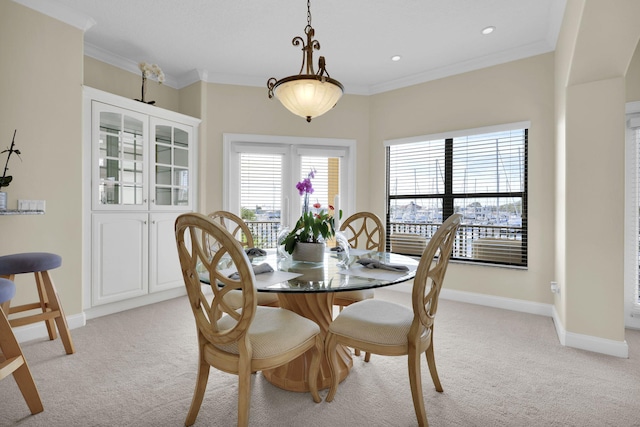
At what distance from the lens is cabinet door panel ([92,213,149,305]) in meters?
3.09

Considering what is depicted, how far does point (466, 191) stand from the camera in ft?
12.2

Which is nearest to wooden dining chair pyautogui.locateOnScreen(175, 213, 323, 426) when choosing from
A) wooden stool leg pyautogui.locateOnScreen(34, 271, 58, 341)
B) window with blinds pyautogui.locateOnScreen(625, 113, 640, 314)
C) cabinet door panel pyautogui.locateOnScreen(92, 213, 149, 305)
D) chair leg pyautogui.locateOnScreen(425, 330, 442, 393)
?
chair leg pyautogui.locateOnScreen(425, 330, 442, 393)

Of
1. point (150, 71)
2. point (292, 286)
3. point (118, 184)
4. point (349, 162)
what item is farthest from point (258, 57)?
point (292, 286)

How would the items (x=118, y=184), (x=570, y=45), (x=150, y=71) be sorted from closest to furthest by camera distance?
1. (x=570, y=45)
2. (x=118, y=184)
3. (x=150, y=71)

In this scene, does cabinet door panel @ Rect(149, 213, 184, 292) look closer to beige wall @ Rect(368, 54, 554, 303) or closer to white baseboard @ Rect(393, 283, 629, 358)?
white baseboard @ Rect(393, 283, 629, 358)

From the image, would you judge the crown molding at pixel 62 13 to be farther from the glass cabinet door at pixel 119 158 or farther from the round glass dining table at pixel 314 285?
the round glass dining table at pixel 314 285

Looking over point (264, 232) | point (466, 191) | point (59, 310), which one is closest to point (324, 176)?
point (264, 232)

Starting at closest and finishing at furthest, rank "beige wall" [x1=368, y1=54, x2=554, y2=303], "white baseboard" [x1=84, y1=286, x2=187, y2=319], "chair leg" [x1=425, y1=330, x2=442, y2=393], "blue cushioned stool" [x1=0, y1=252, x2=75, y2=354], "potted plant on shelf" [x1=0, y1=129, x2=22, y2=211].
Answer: "chair leg" [x1=425, y1=330, x2=442, y2=393], "blue cushioned stool" [x1=0, y1=252, x2=75, y2=354], "potted plant on shelf" [x1=0, y1=129, x2=22, y2=211], "white baseboard" [x1=84, y1=286, x2=187, y2=319], "beige wall" [x1=368, y1=54, x2=554, y2=303]

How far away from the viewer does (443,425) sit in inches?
62.5

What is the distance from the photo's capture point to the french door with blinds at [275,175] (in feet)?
13.6

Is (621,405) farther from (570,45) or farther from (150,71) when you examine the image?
(150,71)

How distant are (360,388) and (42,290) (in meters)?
2.41

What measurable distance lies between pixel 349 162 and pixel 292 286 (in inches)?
123

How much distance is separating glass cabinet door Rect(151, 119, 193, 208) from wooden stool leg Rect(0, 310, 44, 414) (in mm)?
2043
